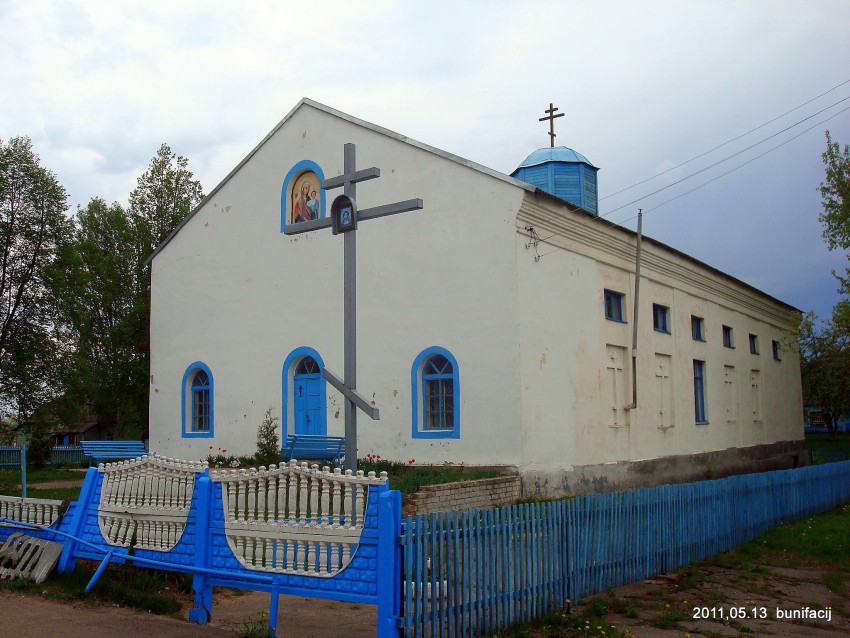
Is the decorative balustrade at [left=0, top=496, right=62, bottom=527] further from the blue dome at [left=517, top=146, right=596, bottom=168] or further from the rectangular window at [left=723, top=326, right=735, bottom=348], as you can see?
the rectangular window at [left=723, top=326, right=735, bottom=348]

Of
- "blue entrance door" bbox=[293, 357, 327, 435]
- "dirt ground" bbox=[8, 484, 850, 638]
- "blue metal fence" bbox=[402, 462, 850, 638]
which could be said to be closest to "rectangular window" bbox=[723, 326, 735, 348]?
"blue metal fence" bbox=[402, 462, 850, 638]

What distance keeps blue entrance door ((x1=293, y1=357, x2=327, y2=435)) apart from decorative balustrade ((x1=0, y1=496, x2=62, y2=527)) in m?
8.17

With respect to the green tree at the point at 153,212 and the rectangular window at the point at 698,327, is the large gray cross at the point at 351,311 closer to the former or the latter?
the rectangular window at the point at 698,327

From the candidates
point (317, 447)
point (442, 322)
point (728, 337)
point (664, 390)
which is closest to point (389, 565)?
point (442, 322)

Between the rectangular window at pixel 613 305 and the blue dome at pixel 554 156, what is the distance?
206 inches

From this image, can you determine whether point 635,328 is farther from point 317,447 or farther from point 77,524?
point 77,524

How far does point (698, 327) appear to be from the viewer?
22562 millimetres

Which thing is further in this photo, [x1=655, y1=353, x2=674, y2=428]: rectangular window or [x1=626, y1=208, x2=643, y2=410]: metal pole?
[x1=655, y1=353, x2=674, y2=428]: rectangular window

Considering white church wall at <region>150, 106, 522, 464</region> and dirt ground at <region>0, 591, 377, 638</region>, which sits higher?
white church wall at <region>150, 106, 522, 464</region>

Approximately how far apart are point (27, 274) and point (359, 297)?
16554mm

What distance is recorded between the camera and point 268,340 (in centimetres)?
1834

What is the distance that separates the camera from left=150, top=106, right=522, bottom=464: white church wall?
1478cm

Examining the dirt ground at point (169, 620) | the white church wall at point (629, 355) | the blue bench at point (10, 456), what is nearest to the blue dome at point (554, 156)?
the white church wall at point (629, 355)

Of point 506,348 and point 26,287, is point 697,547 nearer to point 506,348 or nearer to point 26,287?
point 506,348
